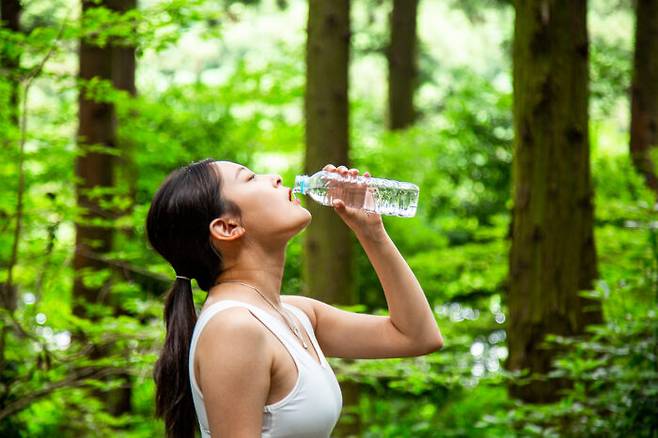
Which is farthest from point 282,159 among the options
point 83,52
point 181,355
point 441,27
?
point 181,355

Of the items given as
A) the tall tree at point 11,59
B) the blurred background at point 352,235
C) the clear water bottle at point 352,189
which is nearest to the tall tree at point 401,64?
the blurred background at point 352,235

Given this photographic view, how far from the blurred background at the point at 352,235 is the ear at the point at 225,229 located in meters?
1.96

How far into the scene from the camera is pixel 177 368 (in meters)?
2.41

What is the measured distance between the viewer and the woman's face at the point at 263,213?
2.41 metres

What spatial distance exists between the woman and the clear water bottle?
0.13 metres

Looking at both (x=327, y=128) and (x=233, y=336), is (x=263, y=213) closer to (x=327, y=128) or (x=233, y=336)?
(x=233, y=336)

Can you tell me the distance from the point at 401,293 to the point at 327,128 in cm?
432

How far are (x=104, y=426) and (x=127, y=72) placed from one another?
519cm

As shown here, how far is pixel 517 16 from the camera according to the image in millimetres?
6191

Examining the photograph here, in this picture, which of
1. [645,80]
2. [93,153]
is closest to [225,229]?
[93,153]

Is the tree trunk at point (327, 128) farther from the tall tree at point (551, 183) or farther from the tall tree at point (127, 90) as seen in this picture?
the tall tree at point (127, 90)

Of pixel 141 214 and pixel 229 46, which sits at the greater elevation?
pixel 229 46

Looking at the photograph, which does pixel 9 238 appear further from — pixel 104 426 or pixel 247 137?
pixel 247 137

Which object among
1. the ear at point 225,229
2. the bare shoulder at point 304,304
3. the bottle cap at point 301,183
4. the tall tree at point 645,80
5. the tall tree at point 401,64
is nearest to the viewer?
the ear at point 225,229
